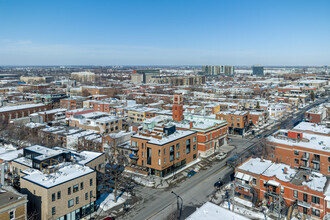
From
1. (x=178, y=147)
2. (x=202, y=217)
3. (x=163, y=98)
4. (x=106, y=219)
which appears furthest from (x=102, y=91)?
(x=202, y=217)

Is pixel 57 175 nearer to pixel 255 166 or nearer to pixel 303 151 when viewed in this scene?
pixel 255 166

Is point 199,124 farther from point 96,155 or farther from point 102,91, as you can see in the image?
point 102,91

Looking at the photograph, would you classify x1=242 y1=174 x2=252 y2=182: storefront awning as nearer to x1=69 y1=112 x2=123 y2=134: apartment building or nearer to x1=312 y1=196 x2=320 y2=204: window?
x1=312 y1=196 x2=320 y2=204: window

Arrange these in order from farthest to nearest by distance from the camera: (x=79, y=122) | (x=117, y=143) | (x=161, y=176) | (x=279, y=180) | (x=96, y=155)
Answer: (x=79, y=122) → (x=117, y=143) → (x=161, y=176) → (x=96, y=155) → (x=279, y=180)

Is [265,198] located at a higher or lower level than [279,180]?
lower

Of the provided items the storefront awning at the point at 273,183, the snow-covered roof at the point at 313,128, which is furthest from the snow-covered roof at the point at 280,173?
the snow-covered roof at the point at 313,128

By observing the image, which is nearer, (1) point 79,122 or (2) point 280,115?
(1) point 79,122

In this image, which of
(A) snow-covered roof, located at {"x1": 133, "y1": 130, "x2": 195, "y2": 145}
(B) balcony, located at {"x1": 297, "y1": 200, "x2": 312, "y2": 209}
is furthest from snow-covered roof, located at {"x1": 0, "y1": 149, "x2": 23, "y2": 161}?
(B) balcony, located at {"x1": 297, "y1": 200, "x2": 312, "y2": 209}
